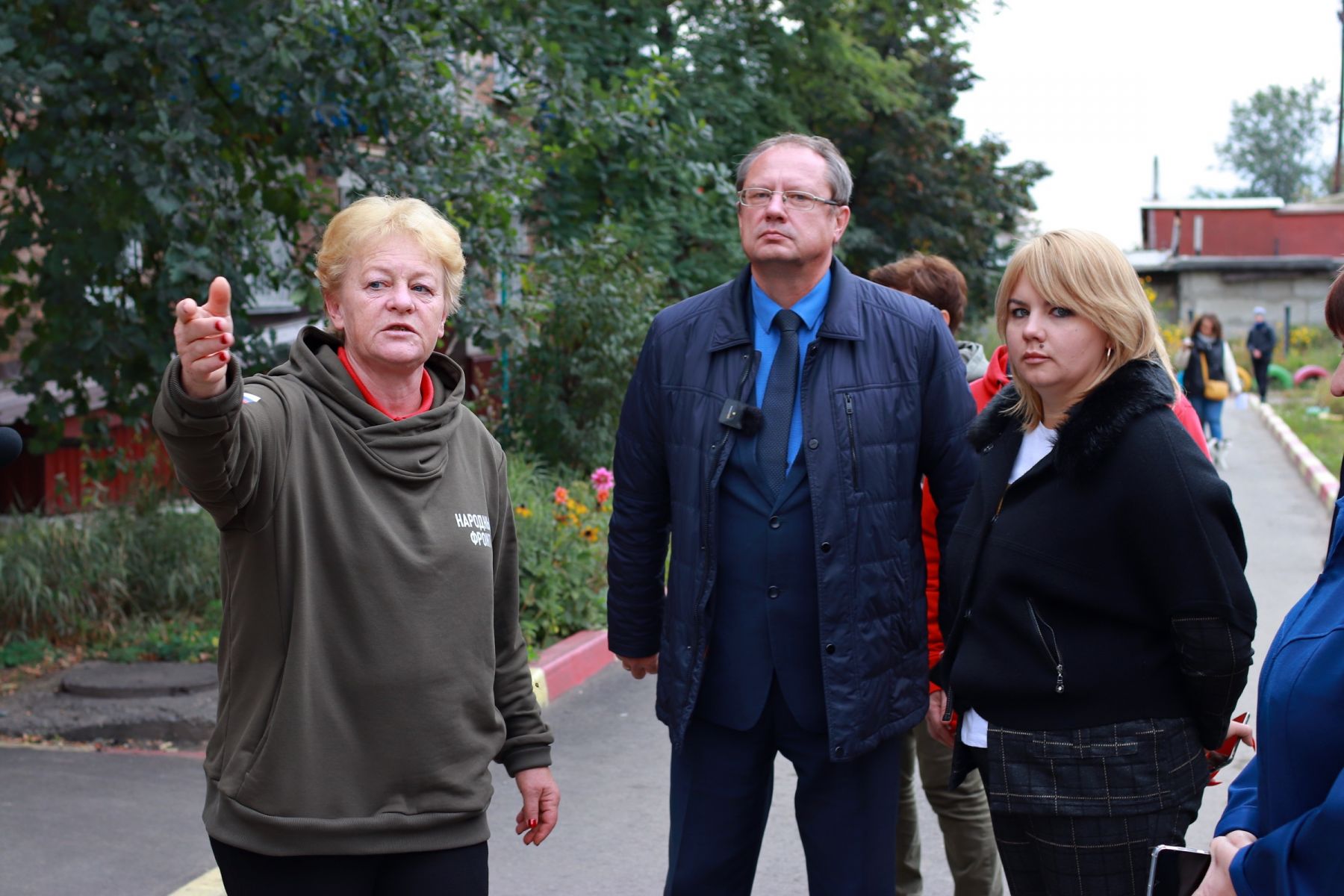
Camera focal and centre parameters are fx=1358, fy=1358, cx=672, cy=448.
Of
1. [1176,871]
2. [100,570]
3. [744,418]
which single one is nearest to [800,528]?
[744,418]

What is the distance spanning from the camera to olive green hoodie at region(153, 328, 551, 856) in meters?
2.40

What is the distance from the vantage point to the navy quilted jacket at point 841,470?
3.18 m

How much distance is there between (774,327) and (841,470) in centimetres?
44

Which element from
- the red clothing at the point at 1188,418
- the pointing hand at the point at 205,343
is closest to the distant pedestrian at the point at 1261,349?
the red clothing at the point at 1188,418

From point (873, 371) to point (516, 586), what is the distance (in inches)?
40.2

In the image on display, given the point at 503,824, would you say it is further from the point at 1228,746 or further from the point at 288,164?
the point at 288,164

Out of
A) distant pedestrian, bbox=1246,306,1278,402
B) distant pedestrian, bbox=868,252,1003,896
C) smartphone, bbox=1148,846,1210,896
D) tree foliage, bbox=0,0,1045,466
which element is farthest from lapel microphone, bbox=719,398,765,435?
distant pedestrian, bbox=1246,306,1278,402

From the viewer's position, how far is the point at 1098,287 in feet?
9.18

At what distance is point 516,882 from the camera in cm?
485

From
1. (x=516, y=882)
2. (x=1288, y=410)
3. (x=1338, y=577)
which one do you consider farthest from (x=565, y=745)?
(x=1288, y=410)

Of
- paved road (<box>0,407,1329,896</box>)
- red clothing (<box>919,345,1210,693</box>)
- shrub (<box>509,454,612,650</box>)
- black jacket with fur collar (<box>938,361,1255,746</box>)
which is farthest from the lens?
shrub (<box>509,454,612,650</box>)

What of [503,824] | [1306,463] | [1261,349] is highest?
[1261,349]

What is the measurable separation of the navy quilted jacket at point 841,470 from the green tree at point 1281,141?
110m

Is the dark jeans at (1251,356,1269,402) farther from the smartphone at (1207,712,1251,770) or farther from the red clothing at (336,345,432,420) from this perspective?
the red clothing at (336,345,432,420)
